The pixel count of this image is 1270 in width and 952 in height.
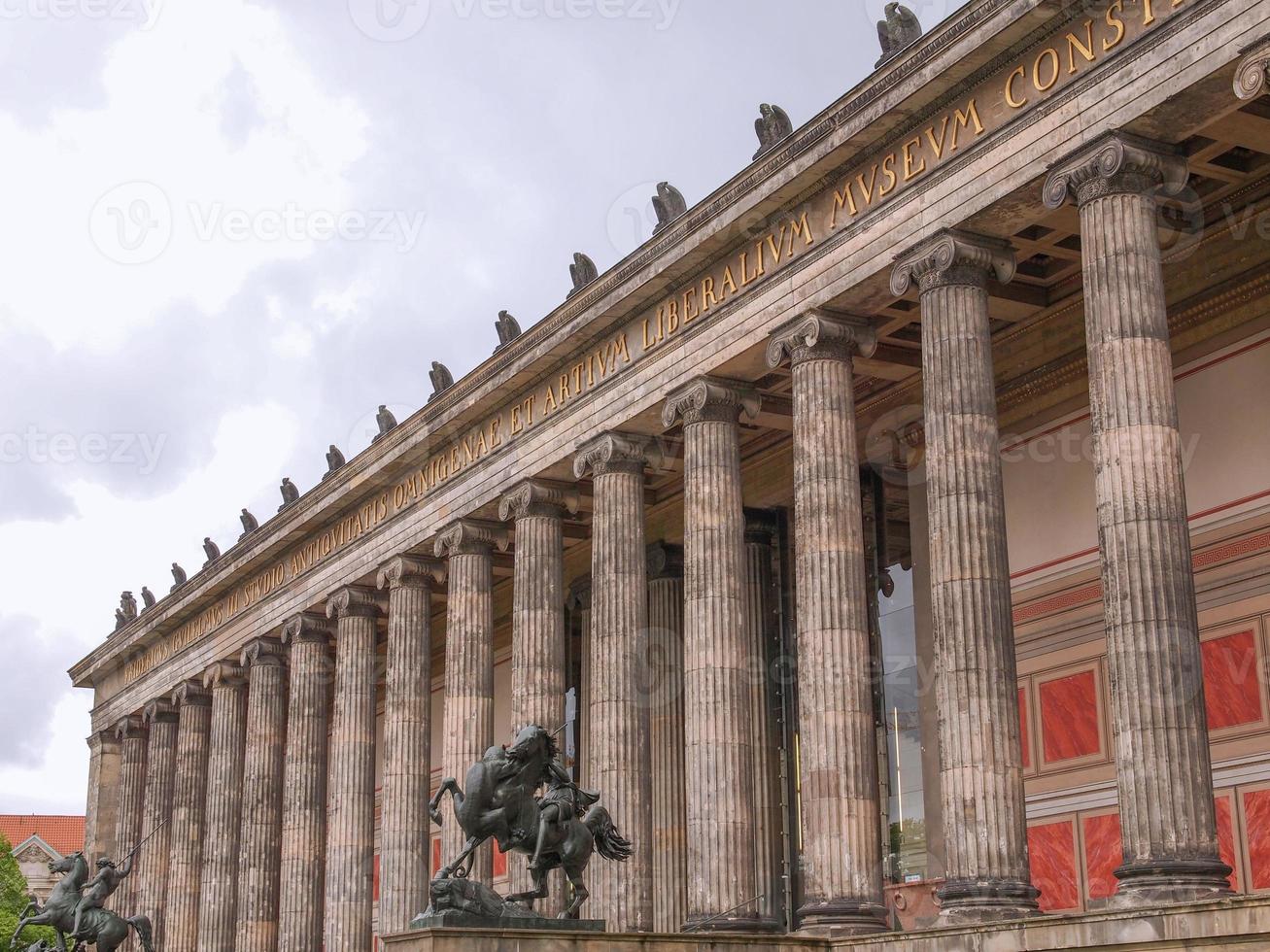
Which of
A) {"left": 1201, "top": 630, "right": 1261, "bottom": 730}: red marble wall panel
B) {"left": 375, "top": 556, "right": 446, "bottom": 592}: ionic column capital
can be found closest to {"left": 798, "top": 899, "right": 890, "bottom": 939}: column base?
{"left": 1201, "top": 630, "right": 1261, "bottom": 730}: red marble wall panel

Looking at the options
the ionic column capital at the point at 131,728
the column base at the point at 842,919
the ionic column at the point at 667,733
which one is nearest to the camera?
the column base at the point at 842,919

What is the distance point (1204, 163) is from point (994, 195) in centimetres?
335

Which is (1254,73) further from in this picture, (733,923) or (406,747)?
(406,747)

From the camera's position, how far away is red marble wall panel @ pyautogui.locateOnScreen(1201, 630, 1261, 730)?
79.3 feet

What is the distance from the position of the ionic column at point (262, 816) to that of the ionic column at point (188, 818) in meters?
4.70

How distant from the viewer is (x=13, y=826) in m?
101

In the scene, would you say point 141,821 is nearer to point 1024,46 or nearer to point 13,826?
point 1024,46

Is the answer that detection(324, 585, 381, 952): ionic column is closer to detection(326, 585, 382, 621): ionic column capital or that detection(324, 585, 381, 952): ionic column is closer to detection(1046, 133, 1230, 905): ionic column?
detection(326, 585, 382, 621): ionic column capital

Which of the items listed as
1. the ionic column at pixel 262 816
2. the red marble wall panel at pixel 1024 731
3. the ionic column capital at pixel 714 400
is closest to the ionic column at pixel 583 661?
the ionic column at pixel 262 816

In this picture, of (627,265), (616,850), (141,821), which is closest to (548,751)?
(616,850)

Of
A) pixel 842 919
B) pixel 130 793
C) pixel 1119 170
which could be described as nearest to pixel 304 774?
pixel 130 793

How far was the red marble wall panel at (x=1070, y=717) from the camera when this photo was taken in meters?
26.6

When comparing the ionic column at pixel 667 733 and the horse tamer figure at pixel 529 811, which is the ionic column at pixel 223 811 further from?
the horse tamer figure at pixel 529 811

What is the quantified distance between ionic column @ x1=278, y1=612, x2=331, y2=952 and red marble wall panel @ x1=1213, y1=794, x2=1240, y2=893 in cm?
2432
